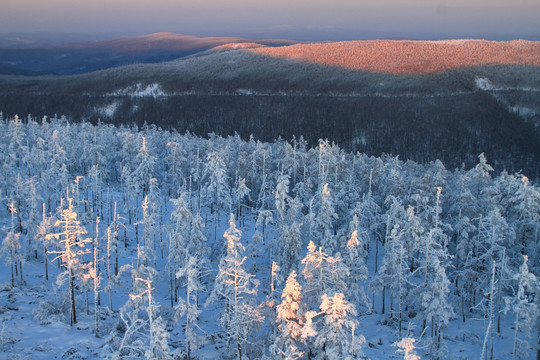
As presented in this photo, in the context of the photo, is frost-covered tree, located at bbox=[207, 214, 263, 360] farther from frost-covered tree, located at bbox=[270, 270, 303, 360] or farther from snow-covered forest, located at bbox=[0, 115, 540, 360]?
frost-covered tree, located at bbox=[270, 270, 303, 360]

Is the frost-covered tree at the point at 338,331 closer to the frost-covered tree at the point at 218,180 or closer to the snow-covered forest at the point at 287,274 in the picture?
the snow-covered forest at the point at 287,274

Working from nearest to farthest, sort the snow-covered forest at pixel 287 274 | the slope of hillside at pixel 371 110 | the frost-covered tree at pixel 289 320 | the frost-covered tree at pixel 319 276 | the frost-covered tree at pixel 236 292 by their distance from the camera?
the frost-covered tree at pixel 289 320, the frost-covered tree at pixel 319 276, the frost-covered tree at pixel 236 292, the snow-covered forest at pixel 287 274, the slope of hillside at pixel 371 110

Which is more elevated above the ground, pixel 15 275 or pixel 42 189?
pixel 42 189

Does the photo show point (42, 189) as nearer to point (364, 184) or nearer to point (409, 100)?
point (364, 184)

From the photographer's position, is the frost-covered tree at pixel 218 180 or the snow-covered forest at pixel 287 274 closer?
the snow-covered forest at pixel 287 274

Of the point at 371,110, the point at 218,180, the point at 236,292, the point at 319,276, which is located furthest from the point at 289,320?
the point at 371,110

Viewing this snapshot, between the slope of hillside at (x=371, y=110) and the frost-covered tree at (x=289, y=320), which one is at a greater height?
the slope of hillside at (x=371, y=110)

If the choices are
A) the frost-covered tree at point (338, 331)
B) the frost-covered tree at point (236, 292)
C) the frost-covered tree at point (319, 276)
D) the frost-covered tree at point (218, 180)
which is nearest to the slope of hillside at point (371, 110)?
the frost-covered tree at point (218, 180)

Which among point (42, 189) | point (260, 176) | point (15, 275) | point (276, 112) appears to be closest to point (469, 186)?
A: point (260, 176)
